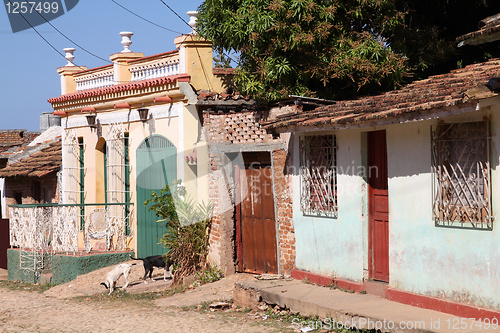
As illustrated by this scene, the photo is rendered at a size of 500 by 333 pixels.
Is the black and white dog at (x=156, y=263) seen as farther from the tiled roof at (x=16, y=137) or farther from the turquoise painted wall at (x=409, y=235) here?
the tiled roof at (x=16, y=137)

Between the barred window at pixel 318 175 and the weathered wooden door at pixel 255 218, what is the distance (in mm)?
1069

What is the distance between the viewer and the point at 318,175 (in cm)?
951

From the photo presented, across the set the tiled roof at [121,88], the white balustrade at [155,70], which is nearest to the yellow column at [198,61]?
the tiled roof at [121,88]

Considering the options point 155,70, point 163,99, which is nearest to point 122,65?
point 155,70

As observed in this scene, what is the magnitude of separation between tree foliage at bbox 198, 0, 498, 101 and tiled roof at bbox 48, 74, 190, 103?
52.0 inches

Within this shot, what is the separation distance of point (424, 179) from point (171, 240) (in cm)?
558

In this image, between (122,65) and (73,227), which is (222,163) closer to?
(73,227)

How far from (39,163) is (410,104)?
1430cm

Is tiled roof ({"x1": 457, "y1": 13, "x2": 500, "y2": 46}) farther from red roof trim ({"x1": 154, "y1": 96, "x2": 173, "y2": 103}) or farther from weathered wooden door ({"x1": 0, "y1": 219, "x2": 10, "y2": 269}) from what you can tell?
weathered wooden door ({"x1": 0, "y1": 219, "x2": 10, "y2": 269})

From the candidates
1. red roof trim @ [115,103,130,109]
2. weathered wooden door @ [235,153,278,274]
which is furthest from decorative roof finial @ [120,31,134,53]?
weathered wooden door @ [235,153,278,274]

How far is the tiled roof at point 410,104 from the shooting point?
667cm

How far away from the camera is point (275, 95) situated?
36.5ft

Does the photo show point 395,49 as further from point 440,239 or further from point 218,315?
point 218,315

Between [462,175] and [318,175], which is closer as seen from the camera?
[462,175]
